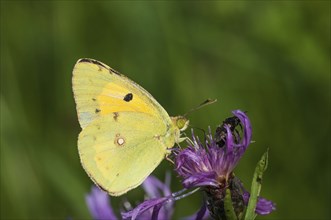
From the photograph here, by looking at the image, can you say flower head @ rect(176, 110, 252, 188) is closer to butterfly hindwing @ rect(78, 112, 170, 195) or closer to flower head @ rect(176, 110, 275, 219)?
flower head @ rect(176, 110, 275, 219)

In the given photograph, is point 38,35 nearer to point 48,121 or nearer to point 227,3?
point 48,121

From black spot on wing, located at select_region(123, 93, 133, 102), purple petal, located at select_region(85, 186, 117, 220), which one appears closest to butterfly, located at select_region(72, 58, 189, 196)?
black spot on wing, located at select_region(123, 93, 133, 102)

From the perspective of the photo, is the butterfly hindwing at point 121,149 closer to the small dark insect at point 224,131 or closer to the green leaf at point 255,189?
the small dark insect at point 224,131

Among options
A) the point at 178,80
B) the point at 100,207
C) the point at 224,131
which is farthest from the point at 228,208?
the point at 178,80

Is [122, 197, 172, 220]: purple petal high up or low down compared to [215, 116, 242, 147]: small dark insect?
down

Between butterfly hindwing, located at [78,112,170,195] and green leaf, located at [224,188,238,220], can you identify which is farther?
Answer: butterfly hindwing, located at [78,112,170,195]

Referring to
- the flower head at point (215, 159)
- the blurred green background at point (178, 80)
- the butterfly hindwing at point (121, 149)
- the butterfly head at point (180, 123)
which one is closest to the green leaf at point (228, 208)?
the flower head at point (215, 159)
